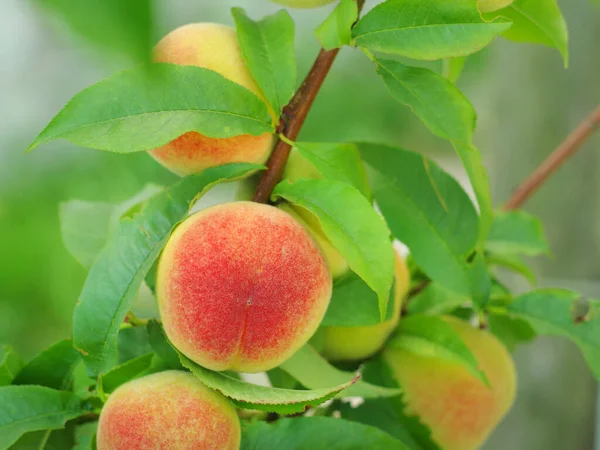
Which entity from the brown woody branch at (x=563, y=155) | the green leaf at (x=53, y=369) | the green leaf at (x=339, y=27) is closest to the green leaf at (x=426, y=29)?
the green leaf at (x=339, y=27)

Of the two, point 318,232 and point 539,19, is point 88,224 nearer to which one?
point 318,232

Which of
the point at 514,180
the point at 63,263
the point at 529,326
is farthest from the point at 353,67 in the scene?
the point at 529,326

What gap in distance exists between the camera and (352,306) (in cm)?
35

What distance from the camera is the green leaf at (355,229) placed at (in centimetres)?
28

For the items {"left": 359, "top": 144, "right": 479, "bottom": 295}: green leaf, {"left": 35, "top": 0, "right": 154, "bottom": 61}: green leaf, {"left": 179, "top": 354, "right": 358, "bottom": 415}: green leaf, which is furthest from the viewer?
{"left": 359, "top": 144, "right": 479, "bottom": 295}: green leaf

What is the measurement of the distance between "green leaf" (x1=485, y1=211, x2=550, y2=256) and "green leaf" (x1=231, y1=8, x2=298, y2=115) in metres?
0.25

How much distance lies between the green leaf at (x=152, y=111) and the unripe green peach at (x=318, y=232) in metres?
0.05

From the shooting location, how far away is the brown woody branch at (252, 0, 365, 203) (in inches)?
12.8

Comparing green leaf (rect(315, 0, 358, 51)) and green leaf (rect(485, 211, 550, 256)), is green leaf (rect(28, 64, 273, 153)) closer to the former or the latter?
green leaf (rect(315, 0, 358, 51))

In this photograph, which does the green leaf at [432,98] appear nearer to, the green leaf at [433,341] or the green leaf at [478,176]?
the green leaf at [478,176]

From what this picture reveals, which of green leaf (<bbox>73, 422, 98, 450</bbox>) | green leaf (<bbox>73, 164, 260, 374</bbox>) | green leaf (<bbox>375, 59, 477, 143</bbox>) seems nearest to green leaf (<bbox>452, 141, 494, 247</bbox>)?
green leaf (<bbox>375, 59, 477, 143</bbox>)

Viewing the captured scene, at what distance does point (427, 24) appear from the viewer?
29cm

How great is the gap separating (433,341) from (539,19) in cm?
18

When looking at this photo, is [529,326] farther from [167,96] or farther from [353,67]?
[353,67]
